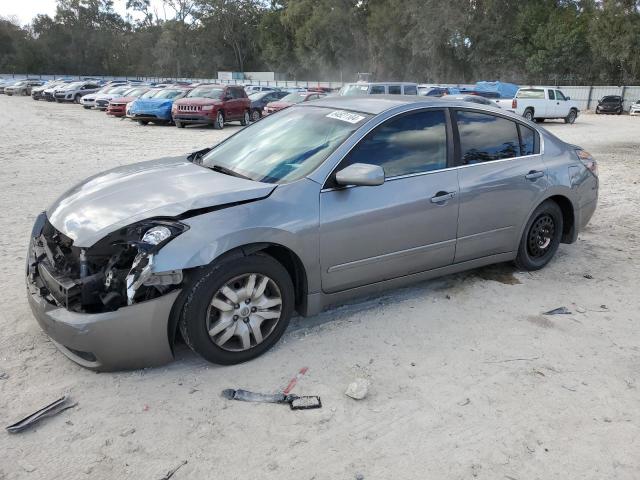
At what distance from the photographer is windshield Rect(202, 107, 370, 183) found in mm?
3859

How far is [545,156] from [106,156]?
10.3 m

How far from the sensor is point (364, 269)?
3916 millimetres

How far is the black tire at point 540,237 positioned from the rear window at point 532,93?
867 inches

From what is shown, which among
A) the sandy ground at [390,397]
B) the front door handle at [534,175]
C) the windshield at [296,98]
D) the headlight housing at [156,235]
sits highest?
the windshield at [296,98]

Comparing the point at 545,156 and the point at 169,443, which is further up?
the point at 545,156

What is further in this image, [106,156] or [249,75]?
[249,75]

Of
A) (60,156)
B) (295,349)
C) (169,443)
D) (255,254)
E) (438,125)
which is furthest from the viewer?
(60,156)

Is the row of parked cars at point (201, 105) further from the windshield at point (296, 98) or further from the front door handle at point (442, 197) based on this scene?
the front door handle at point (442, 197)

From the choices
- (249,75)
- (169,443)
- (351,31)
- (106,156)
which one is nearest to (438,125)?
(169,443)

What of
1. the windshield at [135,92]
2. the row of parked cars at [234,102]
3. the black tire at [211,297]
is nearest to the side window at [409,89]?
the row of parked cars at [234,102]

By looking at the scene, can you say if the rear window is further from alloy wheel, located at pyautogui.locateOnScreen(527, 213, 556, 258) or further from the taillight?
alloy wheel, located at pyautogui.locateOnScreen(527, 213, 556, 258)

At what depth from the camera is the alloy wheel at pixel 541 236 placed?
16.7ft

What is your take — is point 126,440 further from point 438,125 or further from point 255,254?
Result: point 438,125

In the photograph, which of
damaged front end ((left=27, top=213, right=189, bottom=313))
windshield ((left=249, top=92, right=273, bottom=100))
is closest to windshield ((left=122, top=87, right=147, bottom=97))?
windshield ((left=249, top=92, right=273, bottom=100))
